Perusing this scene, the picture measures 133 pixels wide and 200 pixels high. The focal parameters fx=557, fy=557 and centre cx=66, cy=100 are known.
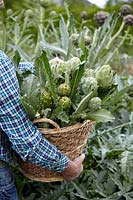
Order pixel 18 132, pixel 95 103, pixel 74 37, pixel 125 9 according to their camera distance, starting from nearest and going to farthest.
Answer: pixel 18 132 < pixel 95 103 < pixel 74 37 < pixel 125 9

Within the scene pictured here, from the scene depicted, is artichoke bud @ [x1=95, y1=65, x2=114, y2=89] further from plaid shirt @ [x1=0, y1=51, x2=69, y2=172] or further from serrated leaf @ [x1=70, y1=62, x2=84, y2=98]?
plaid shirt @ [x1=0, y1=51, x2=69, y2=172]

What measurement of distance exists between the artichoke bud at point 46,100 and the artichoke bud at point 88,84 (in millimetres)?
119

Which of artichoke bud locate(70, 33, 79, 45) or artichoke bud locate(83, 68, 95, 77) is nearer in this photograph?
artichoke bud locate(83, 68, 95, 77)

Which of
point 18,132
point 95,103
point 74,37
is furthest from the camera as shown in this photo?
point 74,37

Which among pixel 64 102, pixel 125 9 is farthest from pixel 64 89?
pixel 125 9

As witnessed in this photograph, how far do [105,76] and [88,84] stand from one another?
2.3 inches

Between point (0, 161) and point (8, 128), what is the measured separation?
0.19 meters

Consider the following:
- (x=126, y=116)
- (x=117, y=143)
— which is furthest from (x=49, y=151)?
(x=126, y=116)

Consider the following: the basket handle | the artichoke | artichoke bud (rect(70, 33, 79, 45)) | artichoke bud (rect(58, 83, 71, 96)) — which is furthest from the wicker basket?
the artichoke

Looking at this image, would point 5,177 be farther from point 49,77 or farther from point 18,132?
point 49,77

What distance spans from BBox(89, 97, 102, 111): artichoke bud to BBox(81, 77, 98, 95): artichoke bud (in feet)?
0.10

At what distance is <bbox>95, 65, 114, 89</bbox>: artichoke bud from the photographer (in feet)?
5.78

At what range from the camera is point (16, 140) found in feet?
5.46

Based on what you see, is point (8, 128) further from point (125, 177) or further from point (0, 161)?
point (125, 177)
